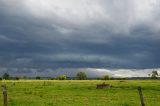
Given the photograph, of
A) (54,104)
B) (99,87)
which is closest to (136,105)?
(54,104)

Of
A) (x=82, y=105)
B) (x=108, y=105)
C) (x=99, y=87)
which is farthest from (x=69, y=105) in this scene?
(x=99, y=87)

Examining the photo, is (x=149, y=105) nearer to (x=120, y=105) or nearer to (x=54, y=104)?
(x=120, y=105)

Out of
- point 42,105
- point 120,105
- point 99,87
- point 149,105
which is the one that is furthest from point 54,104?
point 99,87

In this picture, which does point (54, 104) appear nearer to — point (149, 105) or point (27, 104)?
point (27, 104)

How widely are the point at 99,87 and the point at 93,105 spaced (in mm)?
42015

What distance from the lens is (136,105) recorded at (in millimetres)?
32281

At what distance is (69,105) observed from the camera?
30.7 m

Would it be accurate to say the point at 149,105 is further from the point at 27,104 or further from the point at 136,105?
the point at 27,104

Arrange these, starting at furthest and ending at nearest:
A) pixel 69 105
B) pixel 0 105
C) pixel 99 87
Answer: pixel 99 87 → pixel 69 105 → pixel 0 105

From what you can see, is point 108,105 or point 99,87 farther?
point 99,87

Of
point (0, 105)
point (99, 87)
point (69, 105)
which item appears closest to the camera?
point (0, 105)

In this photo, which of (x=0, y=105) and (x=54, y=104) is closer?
(x=0, y=105)

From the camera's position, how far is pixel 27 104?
1259 inches

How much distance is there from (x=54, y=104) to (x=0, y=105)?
5405mm
